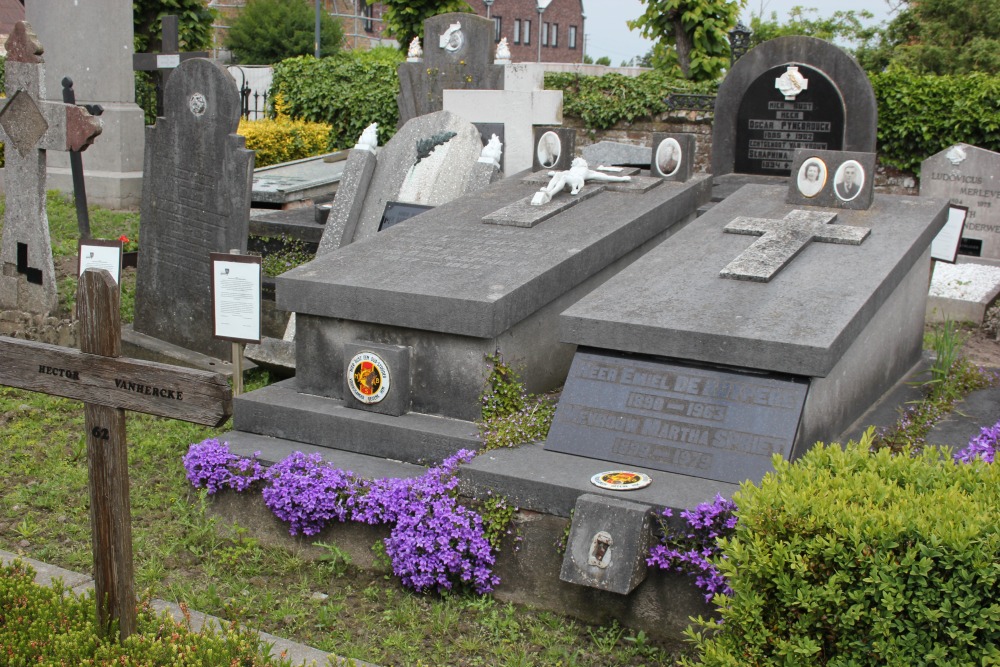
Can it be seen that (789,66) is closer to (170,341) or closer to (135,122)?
(170,341)

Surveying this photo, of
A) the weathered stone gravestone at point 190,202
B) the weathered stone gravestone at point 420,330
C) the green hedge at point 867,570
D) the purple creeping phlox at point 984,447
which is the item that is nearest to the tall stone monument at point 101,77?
the weathered stone gravestone at point 190,202

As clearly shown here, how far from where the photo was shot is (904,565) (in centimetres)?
254

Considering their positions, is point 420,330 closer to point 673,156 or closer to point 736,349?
point 736,349

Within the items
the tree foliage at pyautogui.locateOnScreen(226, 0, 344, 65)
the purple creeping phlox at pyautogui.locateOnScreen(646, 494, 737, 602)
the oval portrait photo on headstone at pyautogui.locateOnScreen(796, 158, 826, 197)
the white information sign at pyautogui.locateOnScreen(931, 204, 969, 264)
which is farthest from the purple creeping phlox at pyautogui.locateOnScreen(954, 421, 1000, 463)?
the tree foliage at pyautogui.locateOnScreen(226, 0, 344, 65)

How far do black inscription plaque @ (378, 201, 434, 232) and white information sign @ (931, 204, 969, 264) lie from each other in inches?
137

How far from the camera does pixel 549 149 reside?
708cm

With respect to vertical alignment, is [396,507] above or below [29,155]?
below

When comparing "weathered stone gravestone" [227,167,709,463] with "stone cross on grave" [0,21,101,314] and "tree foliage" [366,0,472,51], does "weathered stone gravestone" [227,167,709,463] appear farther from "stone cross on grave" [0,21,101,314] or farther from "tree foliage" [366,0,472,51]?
"tree foliage" [366,0,472,51]

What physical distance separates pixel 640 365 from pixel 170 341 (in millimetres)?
3805

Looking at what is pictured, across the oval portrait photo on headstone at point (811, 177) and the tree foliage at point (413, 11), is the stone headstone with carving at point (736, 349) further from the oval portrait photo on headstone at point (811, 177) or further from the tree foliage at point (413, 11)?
the tree foliage at point (413, 11)

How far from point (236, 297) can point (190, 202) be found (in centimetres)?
166

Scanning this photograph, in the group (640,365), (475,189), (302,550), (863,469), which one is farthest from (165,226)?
(863,469)

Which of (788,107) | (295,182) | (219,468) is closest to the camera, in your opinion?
(219,468)

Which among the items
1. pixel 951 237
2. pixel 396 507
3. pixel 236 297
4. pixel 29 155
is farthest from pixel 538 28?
pixel 396 507
